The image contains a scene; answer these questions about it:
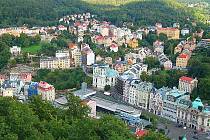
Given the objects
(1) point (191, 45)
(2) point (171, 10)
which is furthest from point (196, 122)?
(2) point (171, 10)

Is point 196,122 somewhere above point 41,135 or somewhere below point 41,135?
below

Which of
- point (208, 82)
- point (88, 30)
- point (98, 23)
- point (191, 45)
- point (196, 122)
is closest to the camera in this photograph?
point (196, 122)

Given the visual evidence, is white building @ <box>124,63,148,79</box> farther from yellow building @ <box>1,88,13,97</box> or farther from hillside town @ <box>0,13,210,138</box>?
yellow building @ <box>1,88,13,97</box>

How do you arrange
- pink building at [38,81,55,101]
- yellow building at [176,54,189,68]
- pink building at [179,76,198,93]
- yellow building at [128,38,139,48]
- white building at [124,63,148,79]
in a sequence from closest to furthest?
pink building at [38,81,55,101] → pink building at [179,76,198,93] → white building at [124,63,148,79] → yellow building at [176,54,189,68] → yellow building at [128,38,139,48]

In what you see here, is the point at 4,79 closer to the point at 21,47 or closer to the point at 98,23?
the point at 21,47

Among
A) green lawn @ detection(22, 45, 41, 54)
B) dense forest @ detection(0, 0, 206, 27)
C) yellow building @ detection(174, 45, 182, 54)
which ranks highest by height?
dense forest @ detection(0, 0, 206, 27)

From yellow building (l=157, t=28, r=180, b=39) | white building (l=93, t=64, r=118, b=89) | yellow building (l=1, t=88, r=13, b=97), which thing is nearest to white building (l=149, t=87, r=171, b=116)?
white building (l=93, t=64, r=118, b=89)

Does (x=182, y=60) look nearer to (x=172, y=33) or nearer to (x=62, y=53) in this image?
(x=62, y=53)
